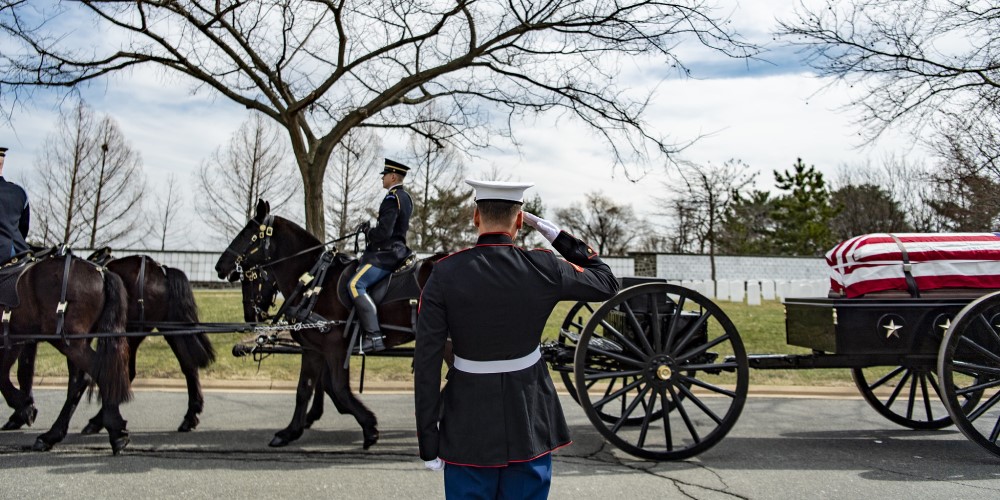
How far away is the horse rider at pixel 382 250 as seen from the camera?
611 cm

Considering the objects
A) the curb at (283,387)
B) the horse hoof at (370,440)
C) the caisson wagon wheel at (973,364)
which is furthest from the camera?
Result: the curb at (283,387)

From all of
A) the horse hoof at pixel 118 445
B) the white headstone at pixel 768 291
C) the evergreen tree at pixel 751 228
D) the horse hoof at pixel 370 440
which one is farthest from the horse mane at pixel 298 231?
the evergreen tree at pixel 751 228

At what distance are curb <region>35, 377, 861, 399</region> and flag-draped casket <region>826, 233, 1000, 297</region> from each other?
3.21m

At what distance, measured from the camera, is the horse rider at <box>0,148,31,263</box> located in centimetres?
617

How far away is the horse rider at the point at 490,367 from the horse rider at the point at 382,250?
3.41 metres

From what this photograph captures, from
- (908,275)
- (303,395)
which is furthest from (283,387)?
(908,275)

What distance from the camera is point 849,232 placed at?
138ft

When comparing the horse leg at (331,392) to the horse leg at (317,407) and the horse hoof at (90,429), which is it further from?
the horse hoof at (90,429)

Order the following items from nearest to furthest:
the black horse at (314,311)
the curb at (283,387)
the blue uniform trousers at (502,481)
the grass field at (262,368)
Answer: the blue uniform trousers at (502,481) < the black horse at (314,311) < the curb at (283,387) < the grass field at (262,368)

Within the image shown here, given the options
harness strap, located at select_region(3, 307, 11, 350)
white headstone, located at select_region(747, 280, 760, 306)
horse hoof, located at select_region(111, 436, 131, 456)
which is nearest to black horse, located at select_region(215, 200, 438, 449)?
horse hoof, located at select_region(111, 436, 131, 456)

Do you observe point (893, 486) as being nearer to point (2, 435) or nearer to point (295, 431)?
point (295, 431)

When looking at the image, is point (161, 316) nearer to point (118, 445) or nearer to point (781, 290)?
point (118, 445)

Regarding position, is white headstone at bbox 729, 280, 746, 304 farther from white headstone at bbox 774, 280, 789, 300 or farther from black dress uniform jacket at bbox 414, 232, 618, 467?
black dress uniform jacket at bbox 414, 232, 618, 467

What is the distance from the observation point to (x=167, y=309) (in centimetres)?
708
